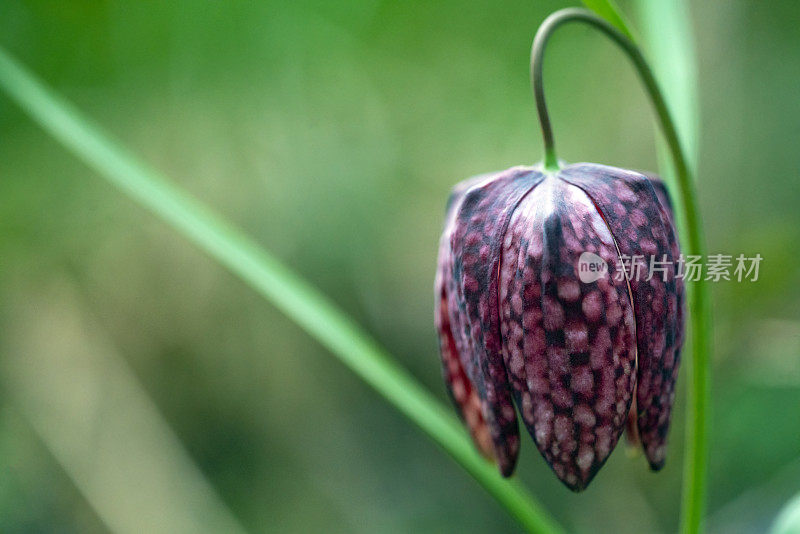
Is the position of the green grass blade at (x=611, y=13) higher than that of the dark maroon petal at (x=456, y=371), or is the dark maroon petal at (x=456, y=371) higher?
the green grass blade at (x=611, y=13)

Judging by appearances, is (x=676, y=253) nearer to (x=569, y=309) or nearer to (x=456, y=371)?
(x=569, y=309)

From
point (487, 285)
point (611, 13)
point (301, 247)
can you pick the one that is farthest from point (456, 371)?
point (301, 247)

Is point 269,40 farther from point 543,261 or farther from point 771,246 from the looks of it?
point 543,261

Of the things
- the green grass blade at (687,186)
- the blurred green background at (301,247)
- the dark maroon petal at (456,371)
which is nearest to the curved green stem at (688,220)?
the green grass blade at (687,186)

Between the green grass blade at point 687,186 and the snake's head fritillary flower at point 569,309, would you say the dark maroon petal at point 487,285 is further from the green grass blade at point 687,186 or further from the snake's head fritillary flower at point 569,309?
→ the green grass blade at point 687,186

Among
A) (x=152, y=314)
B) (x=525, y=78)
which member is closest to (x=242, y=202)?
(x=152, y=314)

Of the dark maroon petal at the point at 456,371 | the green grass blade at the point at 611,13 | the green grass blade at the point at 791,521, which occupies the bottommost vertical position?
the green grass blade at the point at 791,521
